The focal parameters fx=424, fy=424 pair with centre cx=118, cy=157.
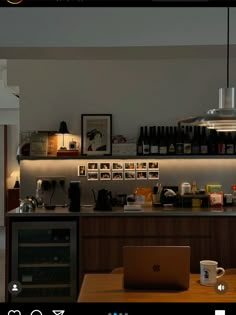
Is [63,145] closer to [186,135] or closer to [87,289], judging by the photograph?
[186,135]

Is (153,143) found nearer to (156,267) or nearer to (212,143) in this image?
(212,143)

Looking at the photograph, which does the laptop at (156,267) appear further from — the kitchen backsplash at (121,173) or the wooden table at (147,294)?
the kitchen backsplash at (121,173)

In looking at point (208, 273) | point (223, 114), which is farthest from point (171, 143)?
point (223, 114)

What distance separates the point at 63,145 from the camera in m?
5.50

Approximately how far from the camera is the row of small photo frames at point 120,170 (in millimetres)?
5473

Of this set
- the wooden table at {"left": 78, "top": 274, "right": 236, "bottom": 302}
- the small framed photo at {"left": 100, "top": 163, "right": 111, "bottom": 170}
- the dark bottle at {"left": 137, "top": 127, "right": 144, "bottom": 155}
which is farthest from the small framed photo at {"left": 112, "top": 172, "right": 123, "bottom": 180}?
the wooden table at {"left": 78, "top": 274, "right": 236, "bottom": 302}

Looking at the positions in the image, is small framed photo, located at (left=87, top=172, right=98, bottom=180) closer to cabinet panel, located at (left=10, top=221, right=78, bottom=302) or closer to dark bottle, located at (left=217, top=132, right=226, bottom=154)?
cabinet panel, located at (left=10, top=221, right=78, bottom=302)

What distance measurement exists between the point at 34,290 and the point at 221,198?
7.89 ft

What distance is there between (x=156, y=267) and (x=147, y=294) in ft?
0.51

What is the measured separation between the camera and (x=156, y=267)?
2105 millimetres

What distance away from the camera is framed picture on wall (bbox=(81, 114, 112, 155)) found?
17.8ft

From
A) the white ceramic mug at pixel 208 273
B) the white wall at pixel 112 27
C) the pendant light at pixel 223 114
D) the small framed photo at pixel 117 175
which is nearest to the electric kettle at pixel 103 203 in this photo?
the small framed photo at pixel 117 175

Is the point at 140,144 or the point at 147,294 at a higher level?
the point at 140,144

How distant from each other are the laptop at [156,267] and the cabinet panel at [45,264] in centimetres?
255
